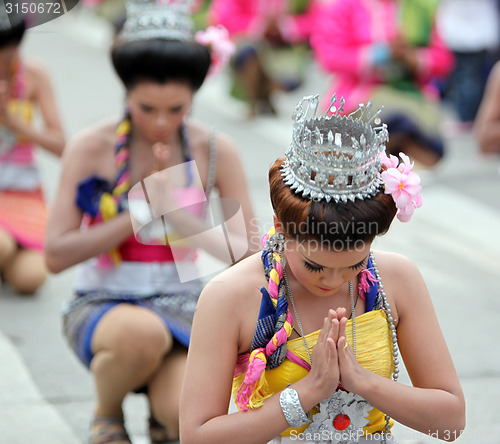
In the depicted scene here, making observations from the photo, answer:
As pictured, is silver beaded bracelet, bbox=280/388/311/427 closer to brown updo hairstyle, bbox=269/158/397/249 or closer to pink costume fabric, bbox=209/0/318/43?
brown updo hairstyle, bbox=269/158/397/249

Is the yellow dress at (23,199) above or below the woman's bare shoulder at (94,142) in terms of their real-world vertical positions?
below

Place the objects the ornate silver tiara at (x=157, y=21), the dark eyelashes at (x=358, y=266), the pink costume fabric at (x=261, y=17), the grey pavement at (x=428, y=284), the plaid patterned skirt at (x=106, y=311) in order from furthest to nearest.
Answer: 1. the pink costume fabric at (x=261, y=17)
2. the grey pavement at (x=428, y=284)
3. the ornate silver tiara at (x=157, y=21)
4. the plaid patterned skirt at (x=106, y=311)
5. the dark eyelashes at (x=358, y=266)

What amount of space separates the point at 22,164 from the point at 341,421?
302 centimetres

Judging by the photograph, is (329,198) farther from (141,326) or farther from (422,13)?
(422,13)

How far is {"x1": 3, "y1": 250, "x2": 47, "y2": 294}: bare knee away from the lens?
4648 millimetres

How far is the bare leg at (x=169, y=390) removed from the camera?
2.95 m

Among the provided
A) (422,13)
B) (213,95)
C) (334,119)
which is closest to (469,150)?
(422,13)

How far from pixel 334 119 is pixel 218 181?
120cm

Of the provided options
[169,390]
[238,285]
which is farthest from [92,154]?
[238,285]

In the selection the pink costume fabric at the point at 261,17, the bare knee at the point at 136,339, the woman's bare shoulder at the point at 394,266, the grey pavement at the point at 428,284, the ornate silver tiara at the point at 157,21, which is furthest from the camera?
the pink costume fabric at the point at 261,17

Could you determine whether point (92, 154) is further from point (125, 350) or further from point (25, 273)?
point (25, 273)

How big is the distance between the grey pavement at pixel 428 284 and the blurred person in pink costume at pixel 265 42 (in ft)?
1.07

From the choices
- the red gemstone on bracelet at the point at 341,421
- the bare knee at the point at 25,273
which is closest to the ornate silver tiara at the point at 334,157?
the red gemstone on bracelet at the point at 341,421

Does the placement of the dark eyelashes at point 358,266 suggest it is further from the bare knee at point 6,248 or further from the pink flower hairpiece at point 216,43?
the bare knee at point 6,248
